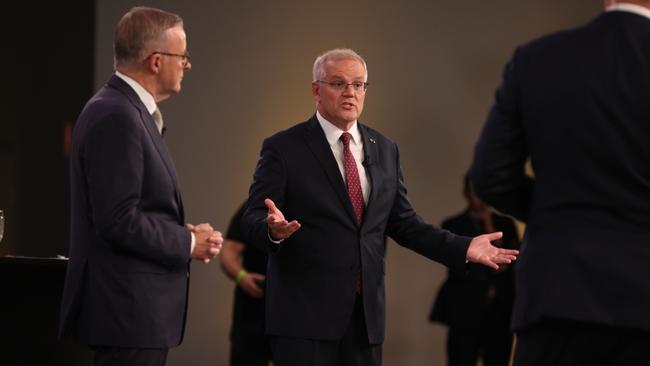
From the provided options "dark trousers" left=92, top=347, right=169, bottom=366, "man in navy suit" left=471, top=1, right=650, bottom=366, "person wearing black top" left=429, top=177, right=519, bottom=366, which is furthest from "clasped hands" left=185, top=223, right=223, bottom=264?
"person wearing black top" left=429, top=177, right=519, bottom=366

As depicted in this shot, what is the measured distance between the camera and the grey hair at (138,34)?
9.68 feet

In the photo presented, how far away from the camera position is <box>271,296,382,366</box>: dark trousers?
3.44 meters

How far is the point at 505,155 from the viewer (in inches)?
96.3

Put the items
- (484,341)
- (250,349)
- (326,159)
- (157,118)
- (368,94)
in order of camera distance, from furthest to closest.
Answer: (368,94), (484,341), (250,349), (326,159), (157,118)

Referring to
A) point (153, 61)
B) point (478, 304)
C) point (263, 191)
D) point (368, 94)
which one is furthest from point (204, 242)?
point (368, 94)

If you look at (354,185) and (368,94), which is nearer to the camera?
(354,185)

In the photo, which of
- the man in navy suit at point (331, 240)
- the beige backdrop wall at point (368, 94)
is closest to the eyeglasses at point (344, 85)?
the man in navy suit at point (331, 240)

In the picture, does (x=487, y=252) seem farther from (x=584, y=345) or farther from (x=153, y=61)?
(x=153, y=61)

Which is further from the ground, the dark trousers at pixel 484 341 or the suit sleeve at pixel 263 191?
the suit sleeve at pixel 263 191

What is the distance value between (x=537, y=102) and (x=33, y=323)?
6.83ft

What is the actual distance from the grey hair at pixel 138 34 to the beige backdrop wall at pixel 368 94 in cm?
337

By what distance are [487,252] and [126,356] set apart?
1.29 m

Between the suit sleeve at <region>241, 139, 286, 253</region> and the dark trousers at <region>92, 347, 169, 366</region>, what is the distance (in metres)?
0.72

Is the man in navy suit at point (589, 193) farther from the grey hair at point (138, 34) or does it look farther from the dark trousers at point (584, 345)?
the grey hair at point (138, 34)
